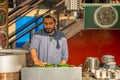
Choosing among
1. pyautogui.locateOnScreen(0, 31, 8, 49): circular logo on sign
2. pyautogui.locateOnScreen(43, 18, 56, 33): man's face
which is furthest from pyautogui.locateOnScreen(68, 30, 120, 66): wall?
pyautogui.locateOnScreen(43, 18, 56, 33): man's face

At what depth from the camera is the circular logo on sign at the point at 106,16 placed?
486cm

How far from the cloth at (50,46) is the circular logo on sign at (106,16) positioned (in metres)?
1.77

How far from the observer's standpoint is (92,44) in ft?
16.3

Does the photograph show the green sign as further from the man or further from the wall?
the man

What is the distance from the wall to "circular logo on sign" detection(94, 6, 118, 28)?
0.12m

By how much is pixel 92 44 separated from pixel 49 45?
6.12 feet

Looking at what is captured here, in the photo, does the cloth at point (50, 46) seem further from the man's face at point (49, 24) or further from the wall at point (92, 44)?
the wall at point (92, 44)

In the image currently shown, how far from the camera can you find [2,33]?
15.3 ft

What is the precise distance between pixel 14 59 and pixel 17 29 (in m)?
2.79

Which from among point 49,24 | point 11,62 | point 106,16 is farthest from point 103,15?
point 11,62

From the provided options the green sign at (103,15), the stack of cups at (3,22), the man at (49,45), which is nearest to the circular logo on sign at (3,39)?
the stack of cups at (3,22)

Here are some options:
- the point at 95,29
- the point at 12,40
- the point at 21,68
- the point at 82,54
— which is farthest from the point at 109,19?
the point at 21,68

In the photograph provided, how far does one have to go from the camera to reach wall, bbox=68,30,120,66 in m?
4.95

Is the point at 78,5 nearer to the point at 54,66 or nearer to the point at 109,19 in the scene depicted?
the point at 109,19
